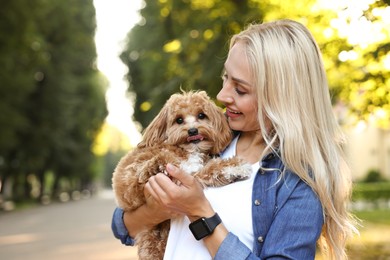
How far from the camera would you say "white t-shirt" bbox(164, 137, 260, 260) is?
2.87 meters

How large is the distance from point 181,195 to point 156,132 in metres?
0.81

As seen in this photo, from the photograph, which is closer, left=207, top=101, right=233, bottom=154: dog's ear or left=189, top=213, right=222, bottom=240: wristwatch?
left=189, top=213, right=222, bottom=240: wristwatch

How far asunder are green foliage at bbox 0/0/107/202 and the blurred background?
8cm

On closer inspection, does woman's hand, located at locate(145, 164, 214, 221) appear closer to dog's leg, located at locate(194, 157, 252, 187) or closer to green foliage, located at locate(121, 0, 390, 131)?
dog's leg, located at locate(194, 157, 252, 187)

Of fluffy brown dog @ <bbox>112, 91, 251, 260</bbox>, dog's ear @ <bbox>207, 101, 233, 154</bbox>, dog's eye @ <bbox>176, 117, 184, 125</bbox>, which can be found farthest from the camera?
dog's eye @ <bbox>176, 117, 184, 125</bbox>

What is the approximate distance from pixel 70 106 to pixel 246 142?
4312 centimetres

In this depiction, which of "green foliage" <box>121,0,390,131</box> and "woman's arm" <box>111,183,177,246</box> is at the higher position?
"woman's arm" <box>111,183,177,246</box>

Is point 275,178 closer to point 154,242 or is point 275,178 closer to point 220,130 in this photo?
point 220,130

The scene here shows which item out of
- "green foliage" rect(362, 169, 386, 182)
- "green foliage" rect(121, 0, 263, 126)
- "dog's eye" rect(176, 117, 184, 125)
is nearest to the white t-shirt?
"dog's eye" rect(176, 117, 184, 125)

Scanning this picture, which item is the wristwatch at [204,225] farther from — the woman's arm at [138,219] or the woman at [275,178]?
the woman's arm at [138,219]

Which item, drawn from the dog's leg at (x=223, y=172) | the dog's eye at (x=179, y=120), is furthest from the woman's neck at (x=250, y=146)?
the dog's eye at (x=179, y=120)

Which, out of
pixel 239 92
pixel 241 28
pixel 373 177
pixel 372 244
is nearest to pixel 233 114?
pixel 239 92

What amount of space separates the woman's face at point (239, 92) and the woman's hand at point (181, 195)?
1.45ft

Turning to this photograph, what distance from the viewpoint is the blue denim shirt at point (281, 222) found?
2695mm
